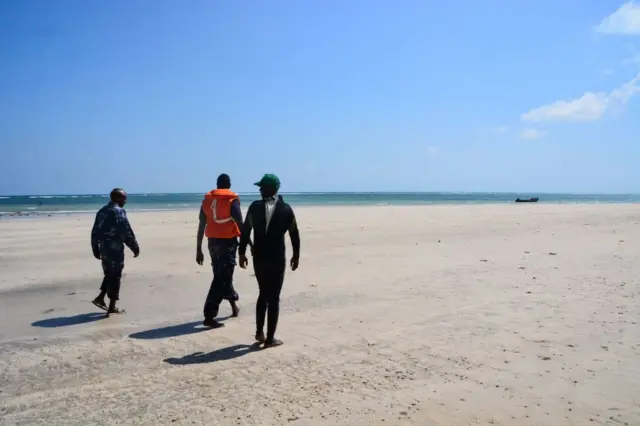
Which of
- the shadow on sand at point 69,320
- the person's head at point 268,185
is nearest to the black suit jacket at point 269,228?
the person's head at point 268,185

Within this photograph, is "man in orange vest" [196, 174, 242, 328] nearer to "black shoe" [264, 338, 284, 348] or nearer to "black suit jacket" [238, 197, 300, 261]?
"black suit jacket" [238, 197, 300, 261]

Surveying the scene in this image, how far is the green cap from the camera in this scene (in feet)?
17.3

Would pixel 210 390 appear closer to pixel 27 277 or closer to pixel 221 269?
pixel 221 269

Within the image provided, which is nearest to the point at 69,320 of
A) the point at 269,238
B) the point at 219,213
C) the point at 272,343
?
the point at 219,213

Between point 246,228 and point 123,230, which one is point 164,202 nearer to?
point 123,230

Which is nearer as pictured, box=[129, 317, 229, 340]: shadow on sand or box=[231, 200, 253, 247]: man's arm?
box=[129, 317, 229, 340]: shadow on sand

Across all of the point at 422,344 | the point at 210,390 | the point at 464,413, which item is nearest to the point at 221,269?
the point at 210,390

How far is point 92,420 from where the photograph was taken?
11.9 feet

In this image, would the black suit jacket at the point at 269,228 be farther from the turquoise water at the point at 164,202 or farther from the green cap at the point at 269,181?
the turquoise water at the point at 164,202

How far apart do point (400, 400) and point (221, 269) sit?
10.5 feet

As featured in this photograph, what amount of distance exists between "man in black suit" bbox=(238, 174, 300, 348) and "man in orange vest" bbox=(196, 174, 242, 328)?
1.01 m

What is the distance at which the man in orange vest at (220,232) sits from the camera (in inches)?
246

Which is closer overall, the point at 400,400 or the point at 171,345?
the point at 400,400

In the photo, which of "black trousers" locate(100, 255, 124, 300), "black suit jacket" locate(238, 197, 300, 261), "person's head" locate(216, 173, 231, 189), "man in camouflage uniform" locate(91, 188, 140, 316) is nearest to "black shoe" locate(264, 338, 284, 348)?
"black suit jacket" locate(238, 197, 300, 261)
